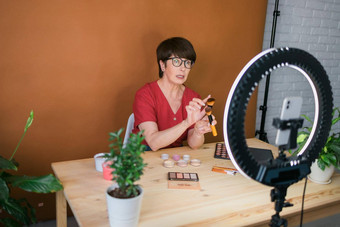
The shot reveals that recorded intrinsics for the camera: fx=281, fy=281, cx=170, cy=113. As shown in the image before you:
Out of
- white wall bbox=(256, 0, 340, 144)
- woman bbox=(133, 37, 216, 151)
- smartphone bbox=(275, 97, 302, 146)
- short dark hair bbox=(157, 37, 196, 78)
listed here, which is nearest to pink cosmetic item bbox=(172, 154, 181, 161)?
woman bbox=(133, 37, 216, 151)

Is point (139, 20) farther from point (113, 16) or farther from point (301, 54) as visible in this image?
point (301, 54)

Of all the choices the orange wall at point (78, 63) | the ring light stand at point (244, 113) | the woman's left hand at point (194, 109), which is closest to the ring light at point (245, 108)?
the ring light stand at point (244, 113)

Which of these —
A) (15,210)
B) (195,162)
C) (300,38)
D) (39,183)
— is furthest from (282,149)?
(300,38)

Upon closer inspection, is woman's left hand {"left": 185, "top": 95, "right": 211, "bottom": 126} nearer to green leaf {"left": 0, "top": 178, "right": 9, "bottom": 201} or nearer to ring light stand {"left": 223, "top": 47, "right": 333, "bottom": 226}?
ring light stand {"left": 223, "top": 47, "right": 333, "bottom": 226}

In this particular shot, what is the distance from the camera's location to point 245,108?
0.61 metres

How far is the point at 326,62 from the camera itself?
9.89 ft

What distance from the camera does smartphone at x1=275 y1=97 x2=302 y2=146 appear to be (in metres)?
0.65

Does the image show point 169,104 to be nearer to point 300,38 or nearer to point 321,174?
point 321,174

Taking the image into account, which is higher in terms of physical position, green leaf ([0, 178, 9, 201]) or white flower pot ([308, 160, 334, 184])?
white flower pot ([308, 160, 334, 184])

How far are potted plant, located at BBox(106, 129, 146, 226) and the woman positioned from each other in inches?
25.3

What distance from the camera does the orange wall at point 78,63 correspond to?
5.49 feet

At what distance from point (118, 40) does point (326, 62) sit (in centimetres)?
231

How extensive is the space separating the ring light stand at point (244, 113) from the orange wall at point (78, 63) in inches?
55.8

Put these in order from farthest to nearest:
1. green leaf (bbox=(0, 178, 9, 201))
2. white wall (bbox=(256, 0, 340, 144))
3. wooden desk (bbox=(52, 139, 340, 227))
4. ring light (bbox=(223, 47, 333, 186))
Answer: white wall (bbox=(256, 0, 340, 144)) < green leaf (bbox=(0, 178, 9, 201)) < wooden desk (bbox=(52, 139, 340, 227)) < ring light (bbox=(223, 47, 333, 186))
